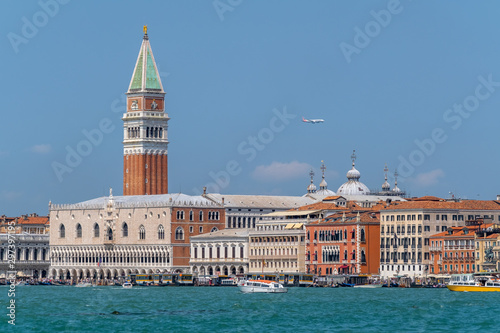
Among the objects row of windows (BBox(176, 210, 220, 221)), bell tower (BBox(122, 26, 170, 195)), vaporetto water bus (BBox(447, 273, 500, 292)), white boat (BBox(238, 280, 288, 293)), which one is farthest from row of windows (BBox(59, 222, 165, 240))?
vaporetto water bus (BBox(447, 273, 500, 292))

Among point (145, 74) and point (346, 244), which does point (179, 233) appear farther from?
point (346, 244)

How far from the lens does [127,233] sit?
188875 mm

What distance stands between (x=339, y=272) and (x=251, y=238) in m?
14.9

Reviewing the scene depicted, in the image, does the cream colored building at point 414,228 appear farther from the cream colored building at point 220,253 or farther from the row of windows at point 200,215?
the row of windows at point 200,215

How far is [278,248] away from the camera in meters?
172

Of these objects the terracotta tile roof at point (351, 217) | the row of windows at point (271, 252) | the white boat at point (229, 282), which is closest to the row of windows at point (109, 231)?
the row of windows at point (271, 252)

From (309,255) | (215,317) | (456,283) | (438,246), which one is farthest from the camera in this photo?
(309,255)

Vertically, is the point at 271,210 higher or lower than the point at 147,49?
lower

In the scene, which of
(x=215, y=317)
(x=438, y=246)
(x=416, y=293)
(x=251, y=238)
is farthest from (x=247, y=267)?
(x=215, y=317)

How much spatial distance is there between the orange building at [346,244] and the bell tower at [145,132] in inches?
1394

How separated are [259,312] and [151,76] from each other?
96.0 metres

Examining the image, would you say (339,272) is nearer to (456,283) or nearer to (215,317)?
(456,283)

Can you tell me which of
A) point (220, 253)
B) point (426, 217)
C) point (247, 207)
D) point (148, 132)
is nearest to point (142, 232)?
point (220, 253)

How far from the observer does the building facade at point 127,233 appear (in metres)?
184
